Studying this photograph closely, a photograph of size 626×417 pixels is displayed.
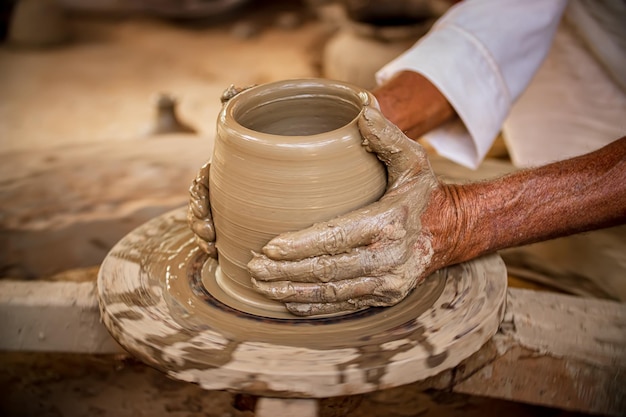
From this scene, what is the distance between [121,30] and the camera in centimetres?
712

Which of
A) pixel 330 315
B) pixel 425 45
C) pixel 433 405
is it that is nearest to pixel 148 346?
pixel 330 315

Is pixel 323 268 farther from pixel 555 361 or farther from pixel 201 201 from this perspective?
pixel 555 361

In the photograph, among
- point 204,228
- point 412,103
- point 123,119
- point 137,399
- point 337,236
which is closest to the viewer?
point 337,236

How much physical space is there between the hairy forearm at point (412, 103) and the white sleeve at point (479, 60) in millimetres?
35

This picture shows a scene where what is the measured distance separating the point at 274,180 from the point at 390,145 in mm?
228

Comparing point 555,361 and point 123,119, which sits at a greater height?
point 555,361

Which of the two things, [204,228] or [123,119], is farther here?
[123,119]

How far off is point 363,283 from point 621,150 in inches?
27.3

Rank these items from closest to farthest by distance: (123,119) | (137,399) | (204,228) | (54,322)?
1. (204,228)
2. (54,322)
3. (137,399)
4. (123,119)

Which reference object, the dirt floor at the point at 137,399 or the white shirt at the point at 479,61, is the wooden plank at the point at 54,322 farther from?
the white shirt at the point at 479,61

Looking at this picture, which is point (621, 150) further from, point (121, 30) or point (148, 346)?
point (121, 30)

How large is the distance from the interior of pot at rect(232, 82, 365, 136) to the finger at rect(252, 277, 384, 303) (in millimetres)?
352

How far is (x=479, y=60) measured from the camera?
6.72 ft

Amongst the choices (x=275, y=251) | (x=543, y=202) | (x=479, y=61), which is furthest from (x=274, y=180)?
(x=479, y=61)
